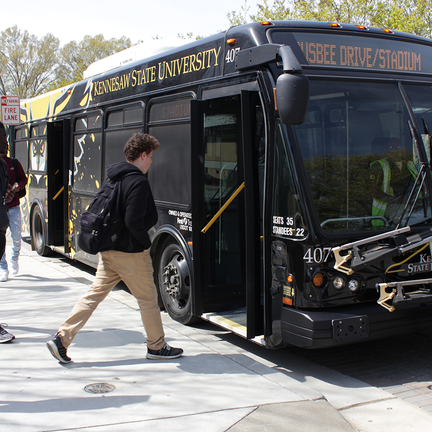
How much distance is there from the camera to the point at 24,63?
51.1 metres

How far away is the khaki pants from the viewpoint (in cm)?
457

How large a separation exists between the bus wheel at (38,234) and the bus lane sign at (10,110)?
224cm

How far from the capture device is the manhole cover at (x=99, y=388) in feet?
13.5

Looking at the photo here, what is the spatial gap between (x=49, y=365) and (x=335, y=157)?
9.60 feet

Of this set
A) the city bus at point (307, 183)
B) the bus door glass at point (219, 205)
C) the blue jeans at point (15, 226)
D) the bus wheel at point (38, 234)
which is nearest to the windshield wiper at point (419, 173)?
the city bus at point (307, 183)

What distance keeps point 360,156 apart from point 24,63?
5191 centimetres

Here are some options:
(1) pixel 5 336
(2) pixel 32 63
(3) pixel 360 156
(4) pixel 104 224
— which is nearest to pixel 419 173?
(3) pixel 360 156

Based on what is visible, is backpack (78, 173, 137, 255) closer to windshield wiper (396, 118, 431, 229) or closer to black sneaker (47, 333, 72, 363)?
black sneaker (47, 333, 72, 363)

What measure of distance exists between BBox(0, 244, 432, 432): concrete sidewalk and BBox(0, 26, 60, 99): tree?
49323mm

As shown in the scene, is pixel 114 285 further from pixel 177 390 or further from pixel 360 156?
pixel 360 156

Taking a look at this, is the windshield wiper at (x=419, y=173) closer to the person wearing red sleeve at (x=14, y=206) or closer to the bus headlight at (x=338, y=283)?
the bus headlight at (x=338, y=283)

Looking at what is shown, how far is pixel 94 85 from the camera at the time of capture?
27.3ft

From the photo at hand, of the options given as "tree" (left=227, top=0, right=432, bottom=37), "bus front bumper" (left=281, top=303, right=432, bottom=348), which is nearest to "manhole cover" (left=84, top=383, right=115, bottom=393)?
"bus front bumper" (left=281, top=303, right=432, bottom=348)

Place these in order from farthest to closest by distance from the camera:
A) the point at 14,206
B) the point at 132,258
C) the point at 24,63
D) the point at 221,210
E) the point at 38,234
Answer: the point at 24,63, the point at 38,234, the point at 14,206, the point at 221,210, the point at 132,258
